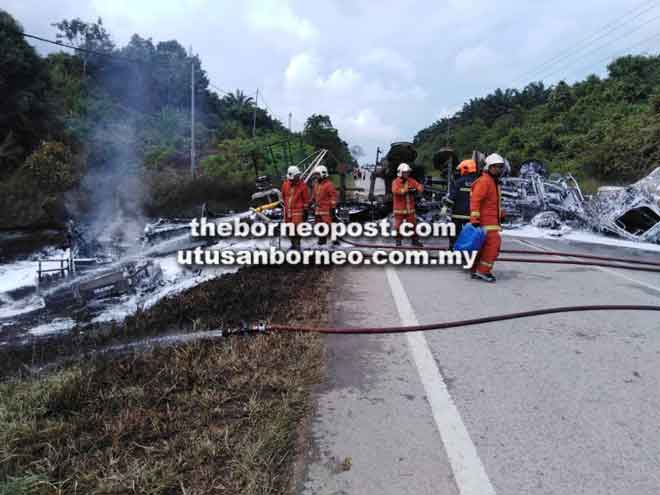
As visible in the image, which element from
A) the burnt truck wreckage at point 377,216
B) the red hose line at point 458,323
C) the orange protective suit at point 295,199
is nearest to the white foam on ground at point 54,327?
the burnt truck wreckage at point 377,216

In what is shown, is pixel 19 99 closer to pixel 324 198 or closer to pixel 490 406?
pixel 324 198

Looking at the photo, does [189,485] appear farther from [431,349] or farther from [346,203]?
[346,203]

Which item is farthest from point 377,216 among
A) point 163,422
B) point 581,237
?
point 163,422

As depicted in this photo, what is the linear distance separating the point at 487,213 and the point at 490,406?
3.93 m

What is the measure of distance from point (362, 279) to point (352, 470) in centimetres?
428

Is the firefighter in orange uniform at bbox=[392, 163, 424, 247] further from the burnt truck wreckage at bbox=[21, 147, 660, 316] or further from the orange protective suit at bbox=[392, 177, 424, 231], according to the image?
the burnt truck wreckage at bbox=[21, 147, 660, 316]

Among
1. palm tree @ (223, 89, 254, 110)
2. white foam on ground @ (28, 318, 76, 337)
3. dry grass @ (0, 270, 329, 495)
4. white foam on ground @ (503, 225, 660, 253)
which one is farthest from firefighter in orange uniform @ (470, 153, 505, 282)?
palm tree @ (223, 89, 254, 110)

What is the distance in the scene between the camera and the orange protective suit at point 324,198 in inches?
Result: 338

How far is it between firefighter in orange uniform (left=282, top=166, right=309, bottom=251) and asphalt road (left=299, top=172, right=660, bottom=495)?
3514mm

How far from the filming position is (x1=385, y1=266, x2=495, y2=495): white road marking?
6.58ft

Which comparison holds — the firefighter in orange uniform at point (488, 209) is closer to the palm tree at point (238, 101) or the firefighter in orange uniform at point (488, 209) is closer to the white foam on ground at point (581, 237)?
the white foam on ground at point (581, 237)

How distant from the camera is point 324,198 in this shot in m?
8.61

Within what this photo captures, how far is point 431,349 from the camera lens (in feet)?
11.8

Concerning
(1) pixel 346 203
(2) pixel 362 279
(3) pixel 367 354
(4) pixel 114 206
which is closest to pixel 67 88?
(4) pixel 114 206
